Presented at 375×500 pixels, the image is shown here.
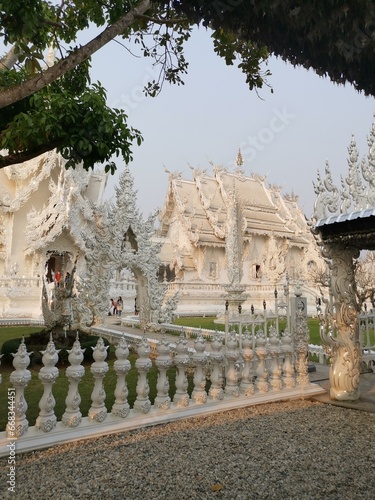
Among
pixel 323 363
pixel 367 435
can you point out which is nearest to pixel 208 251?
pixel 323 363

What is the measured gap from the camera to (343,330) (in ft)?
18.8

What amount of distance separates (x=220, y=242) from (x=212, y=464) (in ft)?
77.6

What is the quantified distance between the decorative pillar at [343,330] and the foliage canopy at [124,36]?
9.01 feet

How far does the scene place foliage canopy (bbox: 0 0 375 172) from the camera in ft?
9.98

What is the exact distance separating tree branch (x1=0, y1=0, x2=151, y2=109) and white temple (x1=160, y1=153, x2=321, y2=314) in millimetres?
19854

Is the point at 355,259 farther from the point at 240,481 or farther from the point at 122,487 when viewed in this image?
the point at 122,487

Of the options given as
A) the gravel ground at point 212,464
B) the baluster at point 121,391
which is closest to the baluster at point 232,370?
the gravel ground at point 212,464

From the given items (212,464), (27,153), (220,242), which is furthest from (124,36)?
(220,242)

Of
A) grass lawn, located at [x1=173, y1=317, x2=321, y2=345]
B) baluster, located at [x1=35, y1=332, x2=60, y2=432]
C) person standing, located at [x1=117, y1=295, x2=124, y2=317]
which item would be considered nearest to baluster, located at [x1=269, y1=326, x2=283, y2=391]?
baluster, located at [x1=35, y1=332, x2=60, y2=432]

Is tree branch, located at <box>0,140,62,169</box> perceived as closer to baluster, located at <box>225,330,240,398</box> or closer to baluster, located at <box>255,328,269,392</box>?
baluster, located at <box>225,330,240,398</box>

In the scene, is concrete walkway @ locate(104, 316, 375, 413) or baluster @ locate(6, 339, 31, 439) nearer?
baluster @ locate(6, 339, 31, 439)

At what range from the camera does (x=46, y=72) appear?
352 centimetres

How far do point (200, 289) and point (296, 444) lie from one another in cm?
2090

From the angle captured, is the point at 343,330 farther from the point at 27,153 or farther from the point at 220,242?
the point at 220,242
